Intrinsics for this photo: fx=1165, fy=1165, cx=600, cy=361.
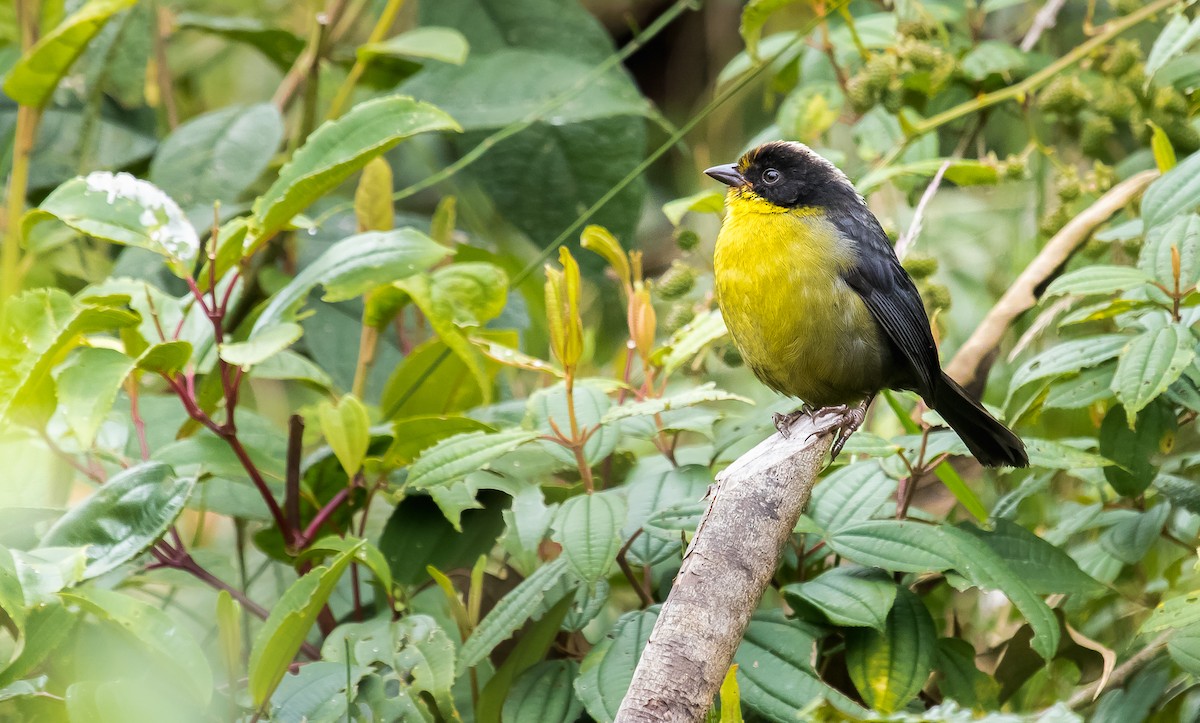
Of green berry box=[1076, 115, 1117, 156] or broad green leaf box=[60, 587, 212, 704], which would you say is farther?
green berry box=[1076, 115, 1117, 156]

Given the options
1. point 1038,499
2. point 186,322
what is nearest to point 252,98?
point 186,322

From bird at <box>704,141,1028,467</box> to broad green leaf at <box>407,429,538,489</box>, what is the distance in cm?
76

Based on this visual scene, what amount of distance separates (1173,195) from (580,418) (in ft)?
4.23

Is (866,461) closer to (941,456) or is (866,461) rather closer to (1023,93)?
(941,456)

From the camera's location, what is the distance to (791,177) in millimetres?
2994

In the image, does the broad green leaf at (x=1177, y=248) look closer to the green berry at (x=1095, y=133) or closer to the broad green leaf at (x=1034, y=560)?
the broad green leaf at (x=1034, y=560)

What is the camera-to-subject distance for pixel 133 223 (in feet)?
7.20

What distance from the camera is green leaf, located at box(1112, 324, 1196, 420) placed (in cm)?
198

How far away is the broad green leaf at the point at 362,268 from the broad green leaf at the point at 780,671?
918mm

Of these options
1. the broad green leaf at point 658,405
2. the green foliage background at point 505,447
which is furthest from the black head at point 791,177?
the broad green leaf at point 658,405

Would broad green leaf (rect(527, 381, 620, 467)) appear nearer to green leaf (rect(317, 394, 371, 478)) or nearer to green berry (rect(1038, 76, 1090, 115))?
green leaf (rect(317, 394, 371, 478))

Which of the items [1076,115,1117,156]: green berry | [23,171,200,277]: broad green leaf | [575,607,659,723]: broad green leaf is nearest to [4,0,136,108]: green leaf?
[23,171,200,277]: broad green leaf

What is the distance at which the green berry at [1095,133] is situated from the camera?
323 cm

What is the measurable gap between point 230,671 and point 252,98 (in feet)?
14.5
